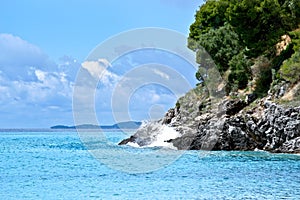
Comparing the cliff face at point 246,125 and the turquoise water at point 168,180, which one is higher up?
the cliff face at point 246,125

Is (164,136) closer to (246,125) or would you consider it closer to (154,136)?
(154,136)

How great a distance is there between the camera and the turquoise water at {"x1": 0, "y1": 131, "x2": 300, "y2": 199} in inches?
903

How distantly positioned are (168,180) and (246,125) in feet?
60.3

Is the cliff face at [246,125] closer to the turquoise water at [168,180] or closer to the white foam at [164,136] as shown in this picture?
the white foam at [164,136]

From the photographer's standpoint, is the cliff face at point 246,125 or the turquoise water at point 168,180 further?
the cliff face at point 246,125

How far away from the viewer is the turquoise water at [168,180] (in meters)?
22.9

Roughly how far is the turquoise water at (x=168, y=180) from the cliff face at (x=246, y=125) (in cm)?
290

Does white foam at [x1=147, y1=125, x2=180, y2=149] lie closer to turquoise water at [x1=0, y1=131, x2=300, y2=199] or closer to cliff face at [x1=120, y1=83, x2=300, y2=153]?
cliff face at [x1=120, y1=83, x2=300, y2=153]

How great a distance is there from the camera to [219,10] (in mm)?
61938

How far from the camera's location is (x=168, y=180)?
27.3 m

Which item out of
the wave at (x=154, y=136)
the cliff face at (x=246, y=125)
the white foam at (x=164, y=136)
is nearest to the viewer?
the cliff face at (x=246, y=125)

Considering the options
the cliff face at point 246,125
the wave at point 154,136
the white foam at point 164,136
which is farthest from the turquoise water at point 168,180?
the wave at point 154,136

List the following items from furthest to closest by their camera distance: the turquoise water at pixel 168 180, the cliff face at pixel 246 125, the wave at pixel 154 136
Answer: the wave at pixel 154 136 < the cliff face at pixel 246 125 < the turquoise water at pixel 168 180

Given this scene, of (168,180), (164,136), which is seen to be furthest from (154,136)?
(168,180)
